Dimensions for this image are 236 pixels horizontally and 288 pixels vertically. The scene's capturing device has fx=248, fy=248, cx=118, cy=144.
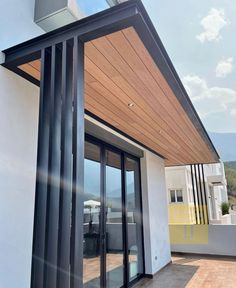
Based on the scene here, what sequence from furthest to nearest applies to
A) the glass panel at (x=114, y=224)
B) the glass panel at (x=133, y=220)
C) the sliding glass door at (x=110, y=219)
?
the glass panel at (x=133, y=220)
the glass panel at (x=114, y=224)
the sliding glass door at (x=110, y=219)

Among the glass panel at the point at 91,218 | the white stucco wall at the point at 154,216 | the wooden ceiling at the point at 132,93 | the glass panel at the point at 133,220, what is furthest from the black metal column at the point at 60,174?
the white stucco wall at the point at 154,216

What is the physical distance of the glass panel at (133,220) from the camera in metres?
4.97

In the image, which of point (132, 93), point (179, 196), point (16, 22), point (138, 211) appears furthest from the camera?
point (179, 196)

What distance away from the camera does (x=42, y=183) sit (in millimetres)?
1738

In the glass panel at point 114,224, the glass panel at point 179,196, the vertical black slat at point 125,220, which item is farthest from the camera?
Answer: the glass panel at point 179,196

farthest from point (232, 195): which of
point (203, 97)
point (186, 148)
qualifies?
point (186, 148)

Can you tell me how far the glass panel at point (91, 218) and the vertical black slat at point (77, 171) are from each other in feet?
6.86

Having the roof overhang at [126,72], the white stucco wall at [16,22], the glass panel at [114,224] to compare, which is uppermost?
the white stucco wall at [16,22]

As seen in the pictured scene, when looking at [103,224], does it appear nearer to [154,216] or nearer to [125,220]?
[125,220]

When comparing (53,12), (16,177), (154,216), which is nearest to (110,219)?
(154,216)

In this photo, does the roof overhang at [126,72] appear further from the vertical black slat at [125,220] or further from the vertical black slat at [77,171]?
the vertical black slat at [125,220]

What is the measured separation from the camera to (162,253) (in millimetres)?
6086

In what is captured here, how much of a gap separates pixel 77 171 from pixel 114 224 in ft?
10.2

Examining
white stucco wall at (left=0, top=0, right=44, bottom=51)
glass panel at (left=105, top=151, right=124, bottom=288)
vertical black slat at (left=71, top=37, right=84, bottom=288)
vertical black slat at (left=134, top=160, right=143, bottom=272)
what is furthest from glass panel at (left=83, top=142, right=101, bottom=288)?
vertical black slat at (left=71, top=37, right=84, bottom=288)
